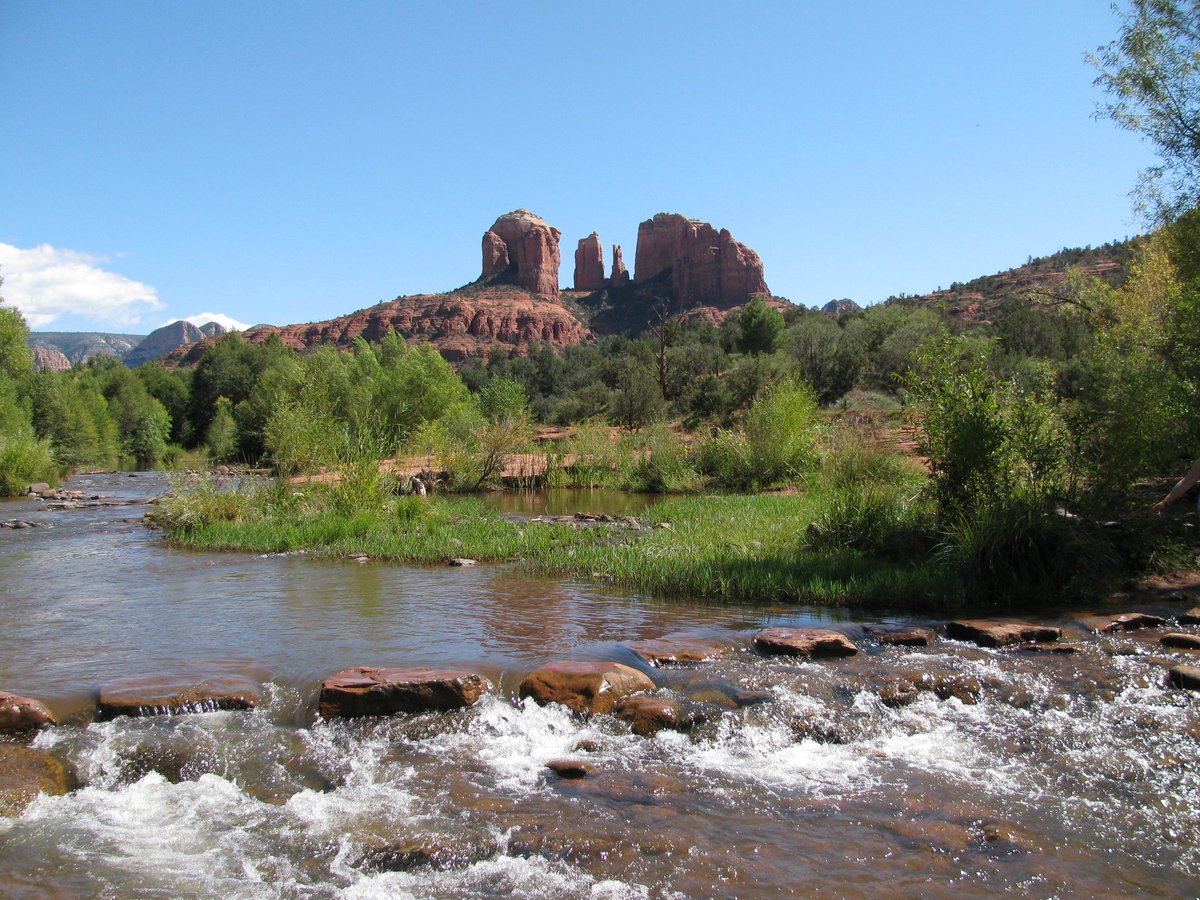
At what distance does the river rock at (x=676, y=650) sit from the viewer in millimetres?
7457

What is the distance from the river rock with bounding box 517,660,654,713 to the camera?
645 centimetres

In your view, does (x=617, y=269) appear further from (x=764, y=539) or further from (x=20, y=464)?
(x=764, y=539)

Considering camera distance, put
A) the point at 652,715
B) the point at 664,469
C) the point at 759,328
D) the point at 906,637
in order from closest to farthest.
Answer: the point at 652,715
the point at 906,637
the point at 664,469
the point at 759,328

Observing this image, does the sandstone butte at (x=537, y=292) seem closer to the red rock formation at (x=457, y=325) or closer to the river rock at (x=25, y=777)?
the red rock formation at (x=457, y=325)

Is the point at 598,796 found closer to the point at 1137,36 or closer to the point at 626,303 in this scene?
the point at 1137,36

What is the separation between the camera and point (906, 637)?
315 inches

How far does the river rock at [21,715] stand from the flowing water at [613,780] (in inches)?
5.9

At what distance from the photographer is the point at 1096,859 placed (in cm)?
424

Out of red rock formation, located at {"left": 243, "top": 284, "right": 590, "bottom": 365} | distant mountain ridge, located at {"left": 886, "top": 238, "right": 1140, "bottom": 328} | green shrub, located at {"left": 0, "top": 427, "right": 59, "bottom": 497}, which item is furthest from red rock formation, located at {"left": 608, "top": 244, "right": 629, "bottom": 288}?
green shrub, located at {"left": 0, "top": 427, "right": 59, "bottom": 497}

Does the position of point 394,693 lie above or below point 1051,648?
below

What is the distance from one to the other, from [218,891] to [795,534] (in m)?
10.1

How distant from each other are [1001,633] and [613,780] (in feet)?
15.6

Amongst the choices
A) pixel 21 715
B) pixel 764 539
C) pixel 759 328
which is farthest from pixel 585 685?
pixel 759 328

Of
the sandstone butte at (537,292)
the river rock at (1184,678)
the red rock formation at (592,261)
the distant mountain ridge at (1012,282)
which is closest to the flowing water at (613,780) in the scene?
the river rock at (1184,678)
